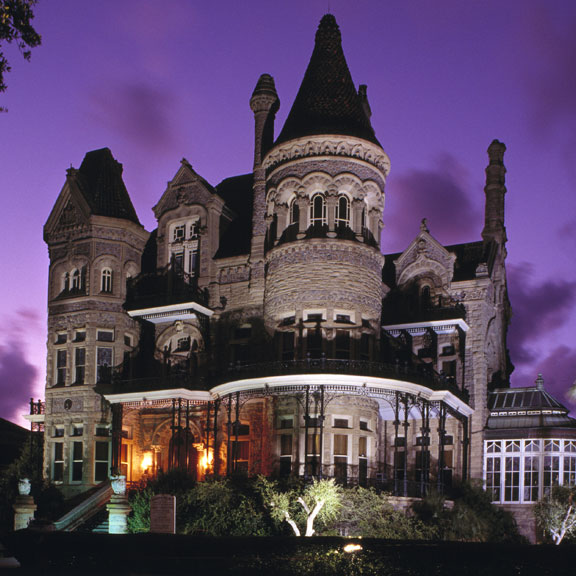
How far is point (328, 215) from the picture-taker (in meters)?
34.8

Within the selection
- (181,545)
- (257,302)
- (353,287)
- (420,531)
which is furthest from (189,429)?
(181,545)

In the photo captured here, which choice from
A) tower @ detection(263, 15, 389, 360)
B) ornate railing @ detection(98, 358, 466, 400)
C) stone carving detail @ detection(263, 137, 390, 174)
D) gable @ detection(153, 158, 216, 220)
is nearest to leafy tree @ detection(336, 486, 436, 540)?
ornate railing @ detection(98, 358, 466, 400)

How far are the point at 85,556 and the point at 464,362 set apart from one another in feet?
65.9

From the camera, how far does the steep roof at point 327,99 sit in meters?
35.8

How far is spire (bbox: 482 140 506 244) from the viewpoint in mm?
41688

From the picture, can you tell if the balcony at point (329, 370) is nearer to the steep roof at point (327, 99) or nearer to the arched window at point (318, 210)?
the arched window at point (318, 210)

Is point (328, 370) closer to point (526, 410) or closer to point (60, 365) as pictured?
point (526, 410)

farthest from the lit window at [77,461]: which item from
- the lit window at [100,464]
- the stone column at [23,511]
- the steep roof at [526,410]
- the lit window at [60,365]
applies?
the steep roof at [526,410]

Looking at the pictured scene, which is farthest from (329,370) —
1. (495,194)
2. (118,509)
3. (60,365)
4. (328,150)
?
(495,194)

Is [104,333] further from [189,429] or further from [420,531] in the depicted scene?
[420,531]

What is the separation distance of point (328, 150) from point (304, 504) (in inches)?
569

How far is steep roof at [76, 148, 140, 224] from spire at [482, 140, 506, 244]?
16.1 metres

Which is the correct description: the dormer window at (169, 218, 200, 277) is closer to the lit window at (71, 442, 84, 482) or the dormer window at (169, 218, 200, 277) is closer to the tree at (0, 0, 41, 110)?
the lit window at (71, 442, 84, 482)

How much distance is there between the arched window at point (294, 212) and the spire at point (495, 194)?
10.2m
